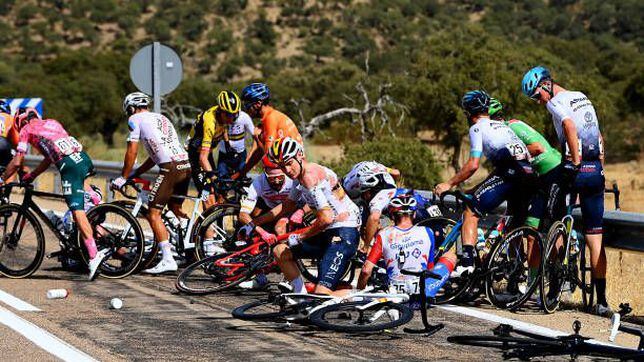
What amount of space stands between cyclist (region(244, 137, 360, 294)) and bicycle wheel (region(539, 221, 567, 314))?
5.62ft

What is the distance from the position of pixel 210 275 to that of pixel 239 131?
11.0 feet

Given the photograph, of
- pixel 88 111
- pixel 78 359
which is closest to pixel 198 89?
pixel 88 111

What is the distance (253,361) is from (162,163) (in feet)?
16.6

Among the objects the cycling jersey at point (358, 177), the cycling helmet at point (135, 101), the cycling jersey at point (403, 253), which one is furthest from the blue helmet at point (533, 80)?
the cycling helmet at point (135, 101)

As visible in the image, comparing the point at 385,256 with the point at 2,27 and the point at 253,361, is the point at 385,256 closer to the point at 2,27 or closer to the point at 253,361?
the point at 253,361

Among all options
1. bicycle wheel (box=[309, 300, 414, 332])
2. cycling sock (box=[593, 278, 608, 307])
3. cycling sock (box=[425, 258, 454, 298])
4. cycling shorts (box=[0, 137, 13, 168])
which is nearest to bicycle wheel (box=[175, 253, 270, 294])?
bicycle wheel (box=[309, 300, 414, 332])

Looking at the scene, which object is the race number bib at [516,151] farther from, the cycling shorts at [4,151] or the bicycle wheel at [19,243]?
the cycling shorts at [4,151]

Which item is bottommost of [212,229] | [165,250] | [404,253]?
[165,250]

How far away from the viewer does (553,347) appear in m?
7.80

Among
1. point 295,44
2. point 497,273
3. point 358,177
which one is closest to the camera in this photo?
point 497,273

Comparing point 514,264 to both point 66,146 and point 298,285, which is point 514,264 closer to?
point 298,285

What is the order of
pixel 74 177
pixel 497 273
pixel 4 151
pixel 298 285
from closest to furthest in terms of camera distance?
pixel 298 285
pixel 497 273
pixel 74 177
pixel 4 151

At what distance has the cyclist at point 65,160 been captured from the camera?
39.7 ft

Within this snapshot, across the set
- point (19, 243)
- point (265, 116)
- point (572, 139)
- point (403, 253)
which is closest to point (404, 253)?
point (403, 253)
